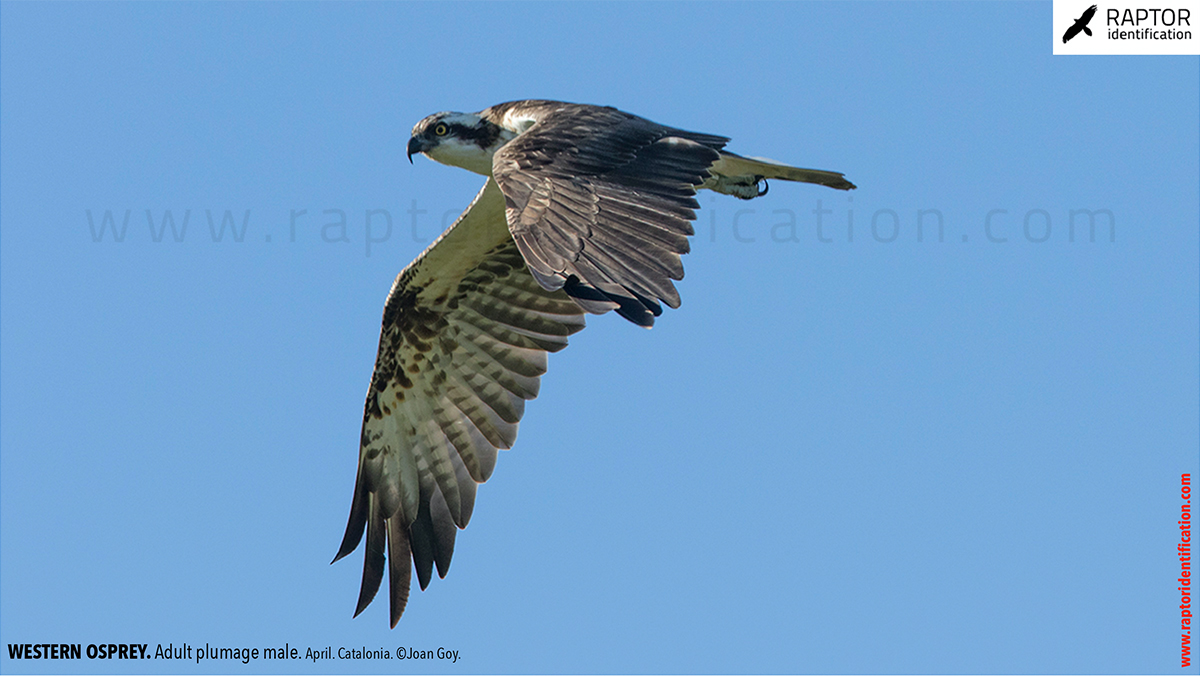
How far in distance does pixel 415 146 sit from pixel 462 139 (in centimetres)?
39

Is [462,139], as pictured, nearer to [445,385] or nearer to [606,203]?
[445,385]

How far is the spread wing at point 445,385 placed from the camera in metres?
9.76

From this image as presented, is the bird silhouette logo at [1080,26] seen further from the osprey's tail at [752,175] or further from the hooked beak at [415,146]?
the hooked beak at [415,146]

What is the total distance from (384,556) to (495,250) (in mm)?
2284

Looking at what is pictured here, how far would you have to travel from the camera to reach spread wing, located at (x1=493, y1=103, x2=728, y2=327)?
20.9 ft

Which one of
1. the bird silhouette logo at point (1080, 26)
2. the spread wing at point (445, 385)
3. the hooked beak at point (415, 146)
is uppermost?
the bird silhouette logo at point (1080, 26)

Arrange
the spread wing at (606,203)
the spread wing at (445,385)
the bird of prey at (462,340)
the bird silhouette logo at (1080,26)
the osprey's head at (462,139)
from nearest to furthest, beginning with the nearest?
the spread wing at (606,203) → the bird of prey at (462,340) → the osprey's head at (462,139) → the spread wing at (445,385) → the bird silhouette logo at (1080,26)

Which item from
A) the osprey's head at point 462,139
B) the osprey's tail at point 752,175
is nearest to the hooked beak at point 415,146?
the osprey's head at point 462,139

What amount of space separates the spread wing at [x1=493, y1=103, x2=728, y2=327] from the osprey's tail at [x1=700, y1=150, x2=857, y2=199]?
2.00 feet

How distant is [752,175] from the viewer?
9.50 m

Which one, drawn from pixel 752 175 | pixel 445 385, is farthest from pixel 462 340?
pixel 752 175

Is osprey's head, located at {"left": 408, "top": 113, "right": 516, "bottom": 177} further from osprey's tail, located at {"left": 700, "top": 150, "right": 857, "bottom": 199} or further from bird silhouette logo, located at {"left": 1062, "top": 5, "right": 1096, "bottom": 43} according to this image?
bird silhouette logo, located at {"left": 1062, "top": 5, "right": 1096, "bottom": 43}

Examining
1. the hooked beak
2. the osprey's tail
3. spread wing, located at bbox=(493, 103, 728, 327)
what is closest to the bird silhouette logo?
the osprey's tail

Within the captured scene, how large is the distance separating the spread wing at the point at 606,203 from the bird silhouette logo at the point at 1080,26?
11.6 feet
